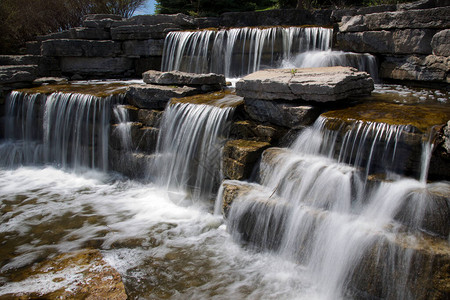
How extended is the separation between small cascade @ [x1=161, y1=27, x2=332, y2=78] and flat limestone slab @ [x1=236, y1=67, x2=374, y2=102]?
295 cm

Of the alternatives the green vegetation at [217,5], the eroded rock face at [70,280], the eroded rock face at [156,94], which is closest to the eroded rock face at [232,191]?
the eroded rock face at [70,280]

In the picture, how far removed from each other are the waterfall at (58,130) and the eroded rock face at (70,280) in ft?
12.3

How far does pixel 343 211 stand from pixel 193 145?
3138mm

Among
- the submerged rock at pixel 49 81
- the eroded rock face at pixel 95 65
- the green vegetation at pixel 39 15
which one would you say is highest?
the green vegetation at pixel 39 15

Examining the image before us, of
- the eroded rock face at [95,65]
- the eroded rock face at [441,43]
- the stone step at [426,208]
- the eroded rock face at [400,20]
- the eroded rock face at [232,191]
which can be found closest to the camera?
the stone step at [426,208]

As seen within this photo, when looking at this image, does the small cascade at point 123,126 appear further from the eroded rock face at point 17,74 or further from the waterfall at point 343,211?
the eroded rock face at point 17,74

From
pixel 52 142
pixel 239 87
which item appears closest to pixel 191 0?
pixel 52 142

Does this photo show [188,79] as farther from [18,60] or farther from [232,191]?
[18,60]

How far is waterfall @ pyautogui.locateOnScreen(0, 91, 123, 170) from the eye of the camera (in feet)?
27.5

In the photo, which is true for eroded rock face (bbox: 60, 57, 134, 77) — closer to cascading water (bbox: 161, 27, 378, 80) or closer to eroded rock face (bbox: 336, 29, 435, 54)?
cascading water (bbox: 161, 27, 378, 80)

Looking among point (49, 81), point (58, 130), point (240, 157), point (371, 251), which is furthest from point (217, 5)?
point (371, 251)

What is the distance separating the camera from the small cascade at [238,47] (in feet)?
30.3

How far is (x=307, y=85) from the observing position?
559 centimetres

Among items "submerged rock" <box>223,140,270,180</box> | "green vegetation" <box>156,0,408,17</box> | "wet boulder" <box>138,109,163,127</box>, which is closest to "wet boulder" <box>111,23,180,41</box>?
"green vegetation" <box>156,0,408,17</box>
